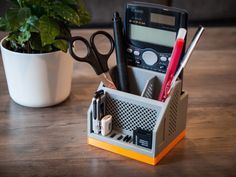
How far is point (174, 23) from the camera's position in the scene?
0.90 m

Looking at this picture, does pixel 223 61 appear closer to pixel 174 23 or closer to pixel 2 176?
pixel 174 23

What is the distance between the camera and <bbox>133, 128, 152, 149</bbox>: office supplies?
866mm

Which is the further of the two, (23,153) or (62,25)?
(62,25)

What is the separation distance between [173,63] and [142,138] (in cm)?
15

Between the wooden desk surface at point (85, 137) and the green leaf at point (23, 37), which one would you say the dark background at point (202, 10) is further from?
the green leaf at point (23, 37)

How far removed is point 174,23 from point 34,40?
0.30m

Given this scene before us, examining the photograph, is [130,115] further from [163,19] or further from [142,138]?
[163,19]

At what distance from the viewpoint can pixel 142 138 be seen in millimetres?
874

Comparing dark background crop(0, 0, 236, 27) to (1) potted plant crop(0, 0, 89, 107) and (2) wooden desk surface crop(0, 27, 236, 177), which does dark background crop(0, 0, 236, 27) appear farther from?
(1) potted plant crop(0, 0, 89, 107)

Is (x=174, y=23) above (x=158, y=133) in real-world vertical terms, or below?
above

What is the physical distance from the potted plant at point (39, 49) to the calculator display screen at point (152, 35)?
5.0 inches

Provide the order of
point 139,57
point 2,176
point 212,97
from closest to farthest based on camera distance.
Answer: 1. point 2,176
2. point 139,57
3. point 212,97

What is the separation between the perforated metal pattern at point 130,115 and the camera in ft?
2.90

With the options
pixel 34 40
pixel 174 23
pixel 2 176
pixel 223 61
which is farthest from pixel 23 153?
pixel 223 61
